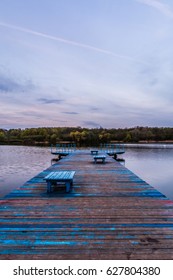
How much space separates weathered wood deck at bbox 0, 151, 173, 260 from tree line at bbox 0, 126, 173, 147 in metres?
69.7

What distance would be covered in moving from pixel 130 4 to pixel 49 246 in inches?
734

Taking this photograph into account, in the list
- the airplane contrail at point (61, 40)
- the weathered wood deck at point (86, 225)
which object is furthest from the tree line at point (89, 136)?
the weathered wood deck at point (86, 225)

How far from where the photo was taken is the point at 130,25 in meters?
18.0

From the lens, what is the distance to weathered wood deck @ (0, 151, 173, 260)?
106 inches

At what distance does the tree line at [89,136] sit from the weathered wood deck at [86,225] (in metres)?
69.7

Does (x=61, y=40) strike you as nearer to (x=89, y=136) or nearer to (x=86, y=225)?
(x=86, y=225)

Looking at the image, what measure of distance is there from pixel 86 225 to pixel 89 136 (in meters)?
75.2

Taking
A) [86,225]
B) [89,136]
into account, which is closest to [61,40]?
[86,225]

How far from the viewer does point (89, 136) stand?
78.7 m

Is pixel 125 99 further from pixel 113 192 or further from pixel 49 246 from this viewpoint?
pixel 49 246

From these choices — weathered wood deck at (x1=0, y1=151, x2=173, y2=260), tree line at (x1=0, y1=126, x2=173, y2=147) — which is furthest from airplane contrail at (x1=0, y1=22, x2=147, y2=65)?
tree line at (x1=0, y1=126, x2=173, y2=147)

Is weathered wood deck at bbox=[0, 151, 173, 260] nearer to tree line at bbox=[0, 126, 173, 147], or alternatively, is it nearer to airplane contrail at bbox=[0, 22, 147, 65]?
airplane contrail at bbox=[0, 22, 147, 65]

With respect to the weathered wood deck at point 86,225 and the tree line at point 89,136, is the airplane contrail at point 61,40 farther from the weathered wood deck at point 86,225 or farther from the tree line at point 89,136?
the tree line at point 89,136
